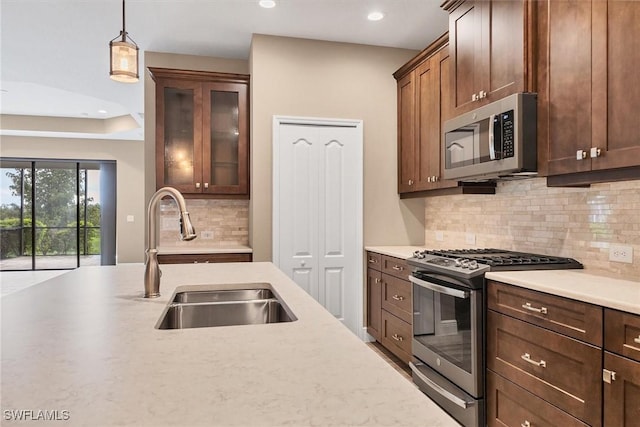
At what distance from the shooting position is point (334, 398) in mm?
728

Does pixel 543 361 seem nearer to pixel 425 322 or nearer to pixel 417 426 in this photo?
pixel 425 322

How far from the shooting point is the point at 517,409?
207 centimetres

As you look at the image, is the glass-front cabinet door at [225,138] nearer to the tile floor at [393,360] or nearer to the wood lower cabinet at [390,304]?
the wood lower cabinet at [390,304]

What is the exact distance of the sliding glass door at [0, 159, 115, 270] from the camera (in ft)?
27.5

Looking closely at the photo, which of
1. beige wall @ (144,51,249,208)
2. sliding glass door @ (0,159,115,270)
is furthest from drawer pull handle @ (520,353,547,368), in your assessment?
sliding glass door @ (0,159,115,270)

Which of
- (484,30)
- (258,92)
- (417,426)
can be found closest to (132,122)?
(258,92)

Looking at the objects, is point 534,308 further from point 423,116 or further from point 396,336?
point 423,116

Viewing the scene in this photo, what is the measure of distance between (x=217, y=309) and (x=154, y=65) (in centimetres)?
345

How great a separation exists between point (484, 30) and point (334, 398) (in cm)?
266

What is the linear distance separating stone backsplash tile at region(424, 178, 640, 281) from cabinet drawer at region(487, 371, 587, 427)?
2.59 ft

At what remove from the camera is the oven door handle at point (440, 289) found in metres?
2.39

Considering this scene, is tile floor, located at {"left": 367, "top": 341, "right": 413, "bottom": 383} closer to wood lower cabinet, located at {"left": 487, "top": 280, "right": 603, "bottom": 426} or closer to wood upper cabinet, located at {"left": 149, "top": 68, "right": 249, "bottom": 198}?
wood lower cabinet, located at {"left": 487, "top": 280, "right": 603, "bottom": 426}

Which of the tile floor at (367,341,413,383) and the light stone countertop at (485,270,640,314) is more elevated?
the light stone countertop at (485,270,640,314)

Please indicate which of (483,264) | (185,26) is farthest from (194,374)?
(185,26)
